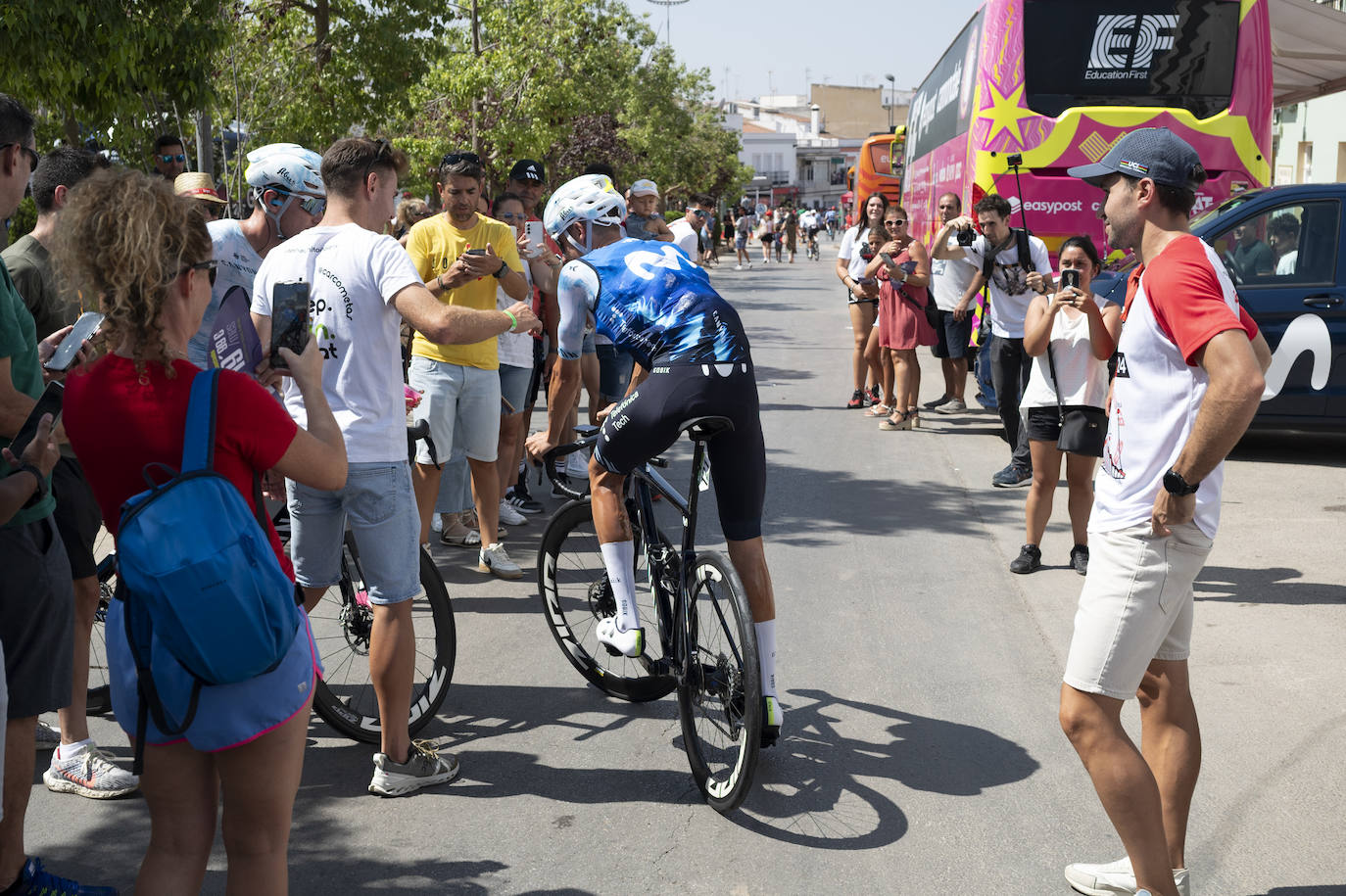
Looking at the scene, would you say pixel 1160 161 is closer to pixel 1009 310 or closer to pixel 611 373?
pixel 611 373

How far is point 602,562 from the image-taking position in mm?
4535

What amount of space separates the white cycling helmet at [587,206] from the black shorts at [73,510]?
1.79 m

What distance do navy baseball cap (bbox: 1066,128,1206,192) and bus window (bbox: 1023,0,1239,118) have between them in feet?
28.1

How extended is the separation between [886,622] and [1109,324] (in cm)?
190

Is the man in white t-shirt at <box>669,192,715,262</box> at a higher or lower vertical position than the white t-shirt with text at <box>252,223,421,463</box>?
higher

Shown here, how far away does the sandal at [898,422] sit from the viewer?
1101cm

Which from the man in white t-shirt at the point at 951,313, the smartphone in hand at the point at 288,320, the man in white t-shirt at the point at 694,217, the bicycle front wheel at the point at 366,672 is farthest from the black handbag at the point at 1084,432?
the man in white t-shirt at the point at 694,217

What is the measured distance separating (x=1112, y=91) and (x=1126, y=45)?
0.41m

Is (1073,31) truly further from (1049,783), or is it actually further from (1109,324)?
(1049,783)

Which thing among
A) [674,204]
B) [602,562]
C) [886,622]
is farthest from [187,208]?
[674,204]

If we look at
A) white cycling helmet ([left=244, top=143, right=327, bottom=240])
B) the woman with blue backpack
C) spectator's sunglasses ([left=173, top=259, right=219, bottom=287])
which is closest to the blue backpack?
the woman with blue backpack

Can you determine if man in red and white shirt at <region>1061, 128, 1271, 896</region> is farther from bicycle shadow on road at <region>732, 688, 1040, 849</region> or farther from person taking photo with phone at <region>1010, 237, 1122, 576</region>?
person taking photo with phone at <region>1010, 237, 1122, 576</region>

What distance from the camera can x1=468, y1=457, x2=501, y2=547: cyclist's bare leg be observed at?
6453mm

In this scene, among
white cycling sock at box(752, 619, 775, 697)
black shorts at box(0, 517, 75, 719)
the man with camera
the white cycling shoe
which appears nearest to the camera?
black shorts at box(0, 517, 75, 719)
